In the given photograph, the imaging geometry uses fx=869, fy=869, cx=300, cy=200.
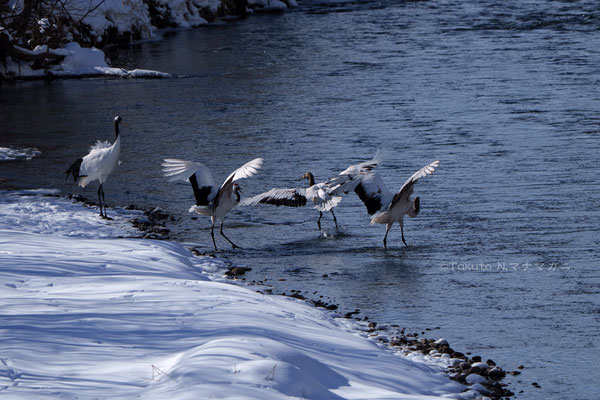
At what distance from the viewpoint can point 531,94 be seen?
65.4ft

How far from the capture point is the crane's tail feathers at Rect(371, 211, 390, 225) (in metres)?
10.6

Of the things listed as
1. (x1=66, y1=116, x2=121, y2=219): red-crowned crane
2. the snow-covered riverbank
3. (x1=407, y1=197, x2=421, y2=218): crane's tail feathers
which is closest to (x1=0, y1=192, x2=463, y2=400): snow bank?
(x1=407, y1=197, x2=421, y2=218): crane's tail feathers

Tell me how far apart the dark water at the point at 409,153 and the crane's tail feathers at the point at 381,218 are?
0.28 metres

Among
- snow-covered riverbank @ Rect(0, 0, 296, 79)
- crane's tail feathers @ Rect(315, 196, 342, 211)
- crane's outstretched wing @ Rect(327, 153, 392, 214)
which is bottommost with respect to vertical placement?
crane's tail feathers @ Rect(315, 196, 342, 211)

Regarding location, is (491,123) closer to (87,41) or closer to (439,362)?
(439,362)

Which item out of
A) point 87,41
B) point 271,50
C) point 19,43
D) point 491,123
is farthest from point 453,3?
point 491,123

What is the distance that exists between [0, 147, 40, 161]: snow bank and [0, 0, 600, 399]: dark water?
0.24 metres

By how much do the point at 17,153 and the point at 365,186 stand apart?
310 inches

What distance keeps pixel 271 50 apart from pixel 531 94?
38.8 ft

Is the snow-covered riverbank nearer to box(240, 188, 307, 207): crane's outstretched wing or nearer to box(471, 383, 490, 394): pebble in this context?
box(240, 188, 307, 207): crane's outstretched wing

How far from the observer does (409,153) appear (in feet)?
49.4

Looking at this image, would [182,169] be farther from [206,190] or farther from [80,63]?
[80,63]

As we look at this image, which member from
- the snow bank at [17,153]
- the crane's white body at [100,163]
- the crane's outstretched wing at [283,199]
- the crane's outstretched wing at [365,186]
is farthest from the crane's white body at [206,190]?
the snow bank at [17,153]

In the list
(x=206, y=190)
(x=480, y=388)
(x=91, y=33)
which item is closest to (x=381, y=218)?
(x=206, y=190)
